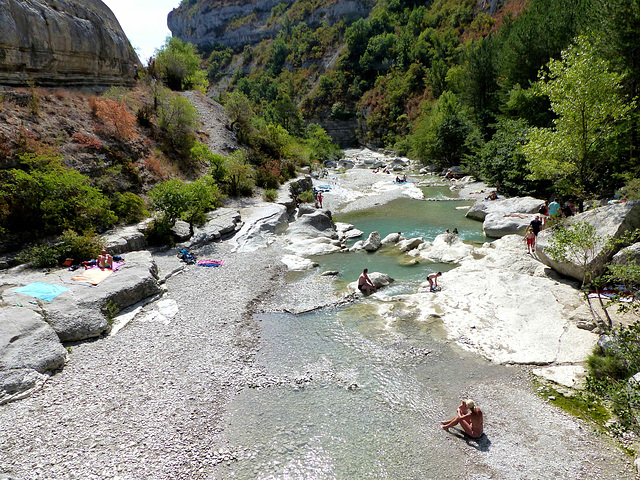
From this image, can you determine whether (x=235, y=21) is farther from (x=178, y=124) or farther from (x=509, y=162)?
(x=509, y=162)

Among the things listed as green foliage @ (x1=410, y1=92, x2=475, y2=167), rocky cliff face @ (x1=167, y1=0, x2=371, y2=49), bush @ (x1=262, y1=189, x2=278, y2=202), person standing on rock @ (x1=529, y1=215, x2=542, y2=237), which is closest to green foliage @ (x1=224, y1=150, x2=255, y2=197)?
bush @ (x1=262, y1=189, x2=278, y2=202)

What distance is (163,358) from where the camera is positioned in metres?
11.9

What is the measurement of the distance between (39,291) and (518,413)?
54.6ft

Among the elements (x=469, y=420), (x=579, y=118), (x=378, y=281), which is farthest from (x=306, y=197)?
(x=469, y=420)

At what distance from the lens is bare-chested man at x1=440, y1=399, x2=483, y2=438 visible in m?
9.02

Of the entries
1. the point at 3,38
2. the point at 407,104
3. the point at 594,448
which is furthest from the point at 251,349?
the point at 407,104

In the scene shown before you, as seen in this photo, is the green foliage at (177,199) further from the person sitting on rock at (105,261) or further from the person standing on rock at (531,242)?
the person standing on rock at (531,242)

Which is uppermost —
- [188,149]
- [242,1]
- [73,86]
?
[242,1]

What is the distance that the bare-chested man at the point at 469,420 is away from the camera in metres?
9.02

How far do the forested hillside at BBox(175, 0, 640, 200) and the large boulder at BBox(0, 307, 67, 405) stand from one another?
24.5m

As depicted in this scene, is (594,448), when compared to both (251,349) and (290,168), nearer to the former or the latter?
(251,349)

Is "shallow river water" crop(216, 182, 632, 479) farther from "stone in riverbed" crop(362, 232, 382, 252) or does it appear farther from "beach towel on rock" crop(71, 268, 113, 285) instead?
"stone in riverbed" crop(362, 232, 382, 252)

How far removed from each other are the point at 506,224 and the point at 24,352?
82.4 ft

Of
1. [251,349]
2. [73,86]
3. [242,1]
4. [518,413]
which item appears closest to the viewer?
[518,413]
